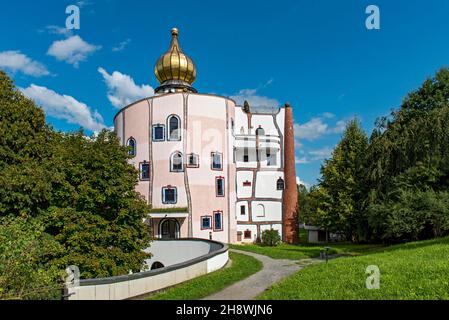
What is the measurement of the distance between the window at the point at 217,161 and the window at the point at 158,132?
13.8 feet

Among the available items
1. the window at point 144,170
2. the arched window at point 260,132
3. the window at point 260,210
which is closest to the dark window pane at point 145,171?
the window at point 144,170

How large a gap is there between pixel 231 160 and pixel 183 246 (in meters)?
10.00

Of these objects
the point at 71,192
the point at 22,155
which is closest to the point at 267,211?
the point at 71,192

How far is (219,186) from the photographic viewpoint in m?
25.7

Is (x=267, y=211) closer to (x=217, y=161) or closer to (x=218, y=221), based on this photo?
(x=218, y=221)

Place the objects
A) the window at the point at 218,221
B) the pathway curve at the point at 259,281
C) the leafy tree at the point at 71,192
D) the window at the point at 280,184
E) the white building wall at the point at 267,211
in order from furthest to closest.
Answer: the window at the point at 280,184 → the white building wall at the point at 267,211 → the window at the point at 218,221 → the leafy tree at the point at 71,192 → the pathway curve at the point at 259,281

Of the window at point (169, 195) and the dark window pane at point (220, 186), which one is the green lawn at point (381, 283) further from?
the window at point (169, 195)

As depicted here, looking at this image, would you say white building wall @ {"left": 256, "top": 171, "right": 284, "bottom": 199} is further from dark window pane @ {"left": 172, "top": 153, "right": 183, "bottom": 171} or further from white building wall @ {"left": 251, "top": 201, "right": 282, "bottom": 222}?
dark window pane @ {"left": 172, "top": 153, "right": 183, "bottom": 171}

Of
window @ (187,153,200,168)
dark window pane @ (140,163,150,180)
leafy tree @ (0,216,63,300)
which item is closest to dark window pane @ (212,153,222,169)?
window @ (187,153,200,168)

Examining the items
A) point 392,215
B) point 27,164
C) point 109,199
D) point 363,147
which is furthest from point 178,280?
point 363,147

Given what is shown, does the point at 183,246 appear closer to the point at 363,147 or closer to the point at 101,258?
the point at 101,258

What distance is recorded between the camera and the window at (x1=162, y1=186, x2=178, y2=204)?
24641 millimetres

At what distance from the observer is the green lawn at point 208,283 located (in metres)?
8.95

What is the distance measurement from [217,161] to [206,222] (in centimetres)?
483
